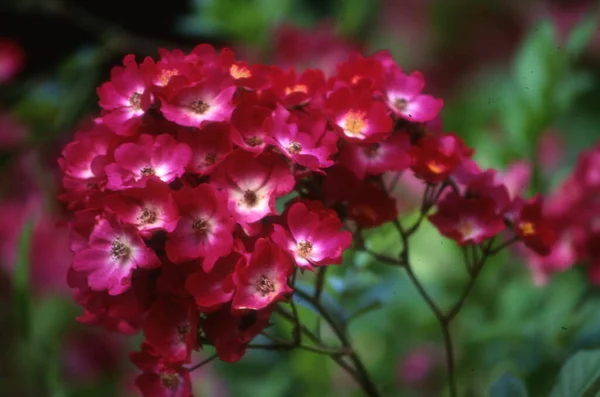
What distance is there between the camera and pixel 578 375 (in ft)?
2.20

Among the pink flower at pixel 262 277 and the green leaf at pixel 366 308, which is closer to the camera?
the pink flower at pixel 262 277

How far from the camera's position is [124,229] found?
0.57 meters

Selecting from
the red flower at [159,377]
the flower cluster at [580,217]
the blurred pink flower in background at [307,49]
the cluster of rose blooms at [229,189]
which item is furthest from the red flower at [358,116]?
the blurred pink flower in background at [307,49]

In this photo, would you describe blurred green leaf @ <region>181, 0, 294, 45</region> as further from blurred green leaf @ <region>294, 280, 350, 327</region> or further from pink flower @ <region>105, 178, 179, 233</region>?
pink flower @ <region>105, 178, 179, 233</region>

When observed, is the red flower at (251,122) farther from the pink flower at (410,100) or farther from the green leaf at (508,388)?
the green leaf at (508,388)

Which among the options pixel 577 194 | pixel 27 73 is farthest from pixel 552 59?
pixel 27 73

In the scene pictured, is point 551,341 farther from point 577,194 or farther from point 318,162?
point 318,162

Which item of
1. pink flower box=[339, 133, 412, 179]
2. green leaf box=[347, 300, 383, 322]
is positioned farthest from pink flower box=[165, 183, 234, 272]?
green leaf box=[347, 300, 383, 322]

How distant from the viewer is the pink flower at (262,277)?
549mm

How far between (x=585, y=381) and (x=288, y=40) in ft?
3.04

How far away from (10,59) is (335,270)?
29.6 inches

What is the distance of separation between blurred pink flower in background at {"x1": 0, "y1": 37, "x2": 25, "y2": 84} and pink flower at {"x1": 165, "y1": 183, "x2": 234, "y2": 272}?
895mm

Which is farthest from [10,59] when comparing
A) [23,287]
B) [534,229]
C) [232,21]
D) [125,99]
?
[534,229]

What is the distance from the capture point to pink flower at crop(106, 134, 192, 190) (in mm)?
578
